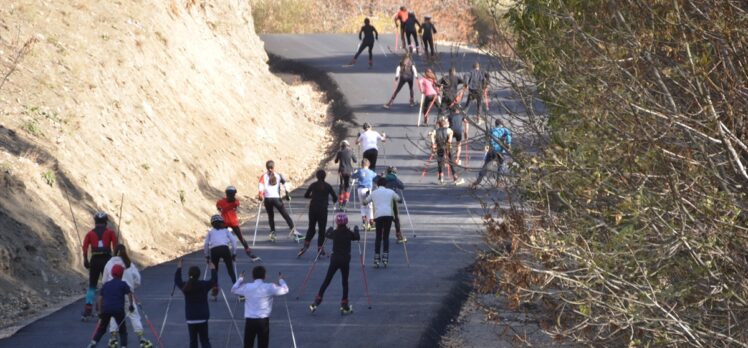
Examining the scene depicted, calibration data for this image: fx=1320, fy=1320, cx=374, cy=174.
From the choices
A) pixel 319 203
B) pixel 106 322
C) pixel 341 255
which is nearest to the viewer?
pixel 106 322

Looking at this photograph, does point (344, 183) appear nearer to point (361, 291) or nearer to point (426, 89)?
point (361, 291)

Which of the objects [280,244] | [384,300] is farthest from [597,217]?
[280,244]

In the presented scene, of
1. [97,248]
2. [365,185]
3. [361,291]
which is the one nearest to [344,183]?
[365,185]

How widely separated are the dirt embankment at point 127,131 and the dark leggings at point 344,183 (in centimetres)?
292

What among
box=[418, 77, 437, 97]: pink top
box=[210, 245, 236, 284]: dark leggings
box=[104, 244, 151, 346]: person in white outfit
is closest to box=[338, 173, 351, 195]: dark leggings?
box=[418, 77, 437, 97]: pink top

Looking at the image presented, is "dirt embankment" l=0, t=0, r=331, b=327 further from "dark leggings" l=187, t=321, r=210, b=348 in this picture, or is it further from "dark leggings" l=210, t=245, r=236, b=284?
"dark leggings" l=187, t=321, r=210, b=348

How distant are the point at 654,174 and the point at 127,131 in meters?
19.3

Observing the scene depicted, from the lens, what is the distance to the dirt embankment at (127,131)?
75.6 ft

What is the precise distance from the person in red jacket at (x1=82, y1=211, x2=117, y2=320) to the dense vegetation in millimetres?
7386

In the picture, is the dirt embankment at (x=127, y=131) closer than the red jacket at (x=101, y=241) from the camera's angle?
No

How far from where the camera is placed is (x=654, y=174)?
12.3 m

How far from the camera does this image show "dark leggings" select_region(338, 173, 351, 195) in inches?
1112

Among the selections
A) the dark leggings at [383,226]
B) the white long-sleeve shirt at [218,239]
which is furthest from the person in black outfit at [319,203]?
the white long-sleeve shirt at [218,239]

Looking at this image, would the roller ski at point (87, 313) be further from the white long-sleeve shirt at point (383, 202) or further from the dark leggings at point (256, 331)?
the white long-sleeve shirt at point (383, 202)
